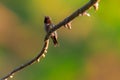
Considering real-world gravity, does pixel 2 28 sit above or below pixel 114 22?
above

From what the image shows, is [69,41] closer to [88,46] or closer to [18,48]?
[88,46]

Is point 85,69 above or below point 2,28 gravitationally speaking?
below

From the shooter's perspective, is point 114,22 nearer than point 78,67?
No

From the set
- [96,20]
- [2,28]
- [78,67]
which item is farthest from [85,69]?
[2,28]

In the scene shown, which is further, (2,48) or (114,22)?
(114,22)

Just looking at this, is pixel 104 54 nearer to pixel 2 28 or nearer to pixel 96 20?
pixel 96 20

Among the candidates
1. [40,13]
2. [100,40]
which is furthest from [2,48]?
[100,40]
